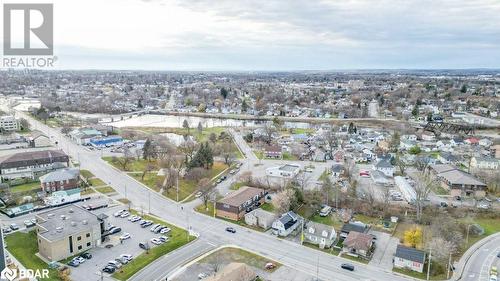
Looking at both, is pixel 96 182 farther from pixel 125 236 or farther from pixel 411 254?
pixel 411 254

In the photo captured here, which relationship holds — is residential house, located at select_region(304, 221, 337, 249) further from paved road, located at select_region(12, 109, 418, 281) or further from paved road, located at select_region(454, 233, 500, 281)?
paved road, located at select_region(454, 233, 500, 281)

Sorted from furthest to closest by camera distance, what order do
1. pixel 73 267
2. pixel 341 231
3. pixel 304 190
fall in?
pixel 304 190, pixel 341 231, pixel 73 267

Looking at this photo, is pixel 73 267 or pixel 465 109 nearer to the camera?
pixel 73 267

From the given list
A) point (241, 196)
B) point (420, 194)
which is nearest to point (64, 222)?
point (241, 196)

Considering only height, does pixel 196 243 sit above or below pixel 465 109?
below

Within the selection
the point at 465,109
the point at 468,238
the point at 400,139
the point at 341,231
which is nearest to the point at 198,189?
the point at 341,231

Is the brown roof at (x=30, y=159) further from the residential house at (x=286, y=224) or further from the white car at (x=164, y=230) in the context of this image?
the residential house at (x=286, y=224)

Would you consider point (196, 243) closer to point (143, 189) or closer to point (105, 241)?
point (105, 241)
